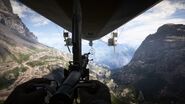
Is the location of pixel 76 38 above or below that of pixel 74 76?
above


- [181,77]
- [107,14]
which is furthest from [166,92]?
[107,14]

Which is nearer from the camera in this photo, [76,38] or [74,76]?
[74,76]

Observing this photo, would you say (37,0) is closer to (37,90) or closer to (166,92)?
(37,90)

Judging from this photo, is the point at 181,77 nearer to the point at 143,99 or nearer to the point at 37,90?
the point at 143,99

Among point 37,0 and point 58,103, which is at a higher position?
point 37,0

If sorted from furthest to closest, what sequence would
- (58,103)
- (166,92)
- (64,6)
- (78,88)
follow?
(166,92)
(64,6)
(78,88)
(58,103)

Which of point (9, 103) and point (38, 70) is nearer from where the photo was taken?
point (9, 103)

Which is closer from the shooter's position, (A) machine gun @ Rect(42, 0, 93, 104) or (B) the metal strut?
(A) machine gun @ Rect(42, 0, 93, 104)

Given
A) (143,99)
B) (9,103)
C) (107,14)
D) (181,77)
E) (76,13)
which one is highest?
(107,14)

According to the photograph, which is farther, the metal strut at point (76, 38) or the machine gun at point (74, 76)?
the metal strut at point (76, 38)

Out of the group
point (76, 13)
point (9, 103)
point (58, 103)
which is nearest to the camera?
point (58, 103)
